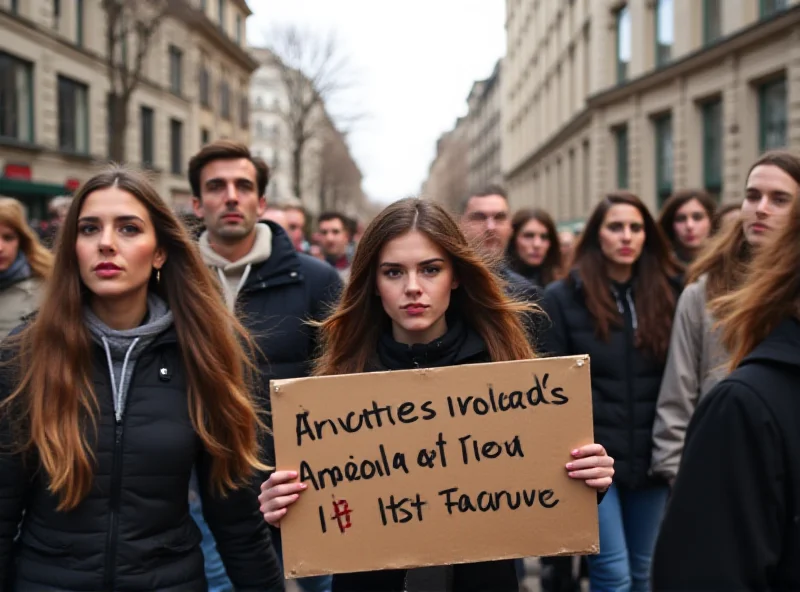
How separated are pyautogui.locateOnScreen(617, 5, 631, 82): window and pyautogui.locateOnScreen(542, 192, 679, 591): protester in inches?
915

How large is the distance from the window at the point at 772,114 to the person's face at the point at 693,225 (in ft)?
41.8

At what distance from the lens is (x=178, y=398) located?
245 centimetres

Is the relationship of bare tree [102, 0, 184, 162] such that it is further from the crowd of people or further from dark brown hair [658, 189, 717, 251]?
the crowd of people

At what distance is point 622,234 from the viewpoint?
4242 mm

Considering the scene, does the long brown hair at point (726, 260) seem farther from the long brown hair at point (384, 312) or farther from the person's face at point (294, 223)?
the person's face at point (294, 223)

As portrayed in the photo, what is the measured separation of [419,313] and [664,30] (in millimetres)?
23303

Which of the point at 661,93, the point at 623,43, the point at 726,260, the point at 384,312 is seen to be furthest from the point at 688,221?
the point at 623,43

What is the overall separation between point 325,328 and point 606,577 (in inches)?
76.9

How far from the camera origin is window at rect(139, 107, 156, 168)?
30.6 meters

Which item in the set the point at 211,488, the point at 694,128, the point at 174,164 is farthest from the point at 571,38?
the point at 211,488

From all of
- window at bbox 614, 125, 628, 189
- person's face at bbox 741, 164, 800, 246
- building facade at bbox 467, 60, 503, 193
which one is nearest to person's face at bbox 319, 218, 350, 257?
person's face at bbox 741, 164, 800, 246

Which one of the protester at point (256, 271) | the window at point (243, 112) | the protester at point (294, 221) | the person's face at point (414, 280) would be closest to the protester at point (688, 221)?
the protester at point (256, 271)

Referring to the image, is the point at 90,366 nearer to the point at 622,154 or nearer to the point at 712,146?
the point at 712,146

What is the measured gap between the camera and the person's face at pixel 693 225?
5648 mm
